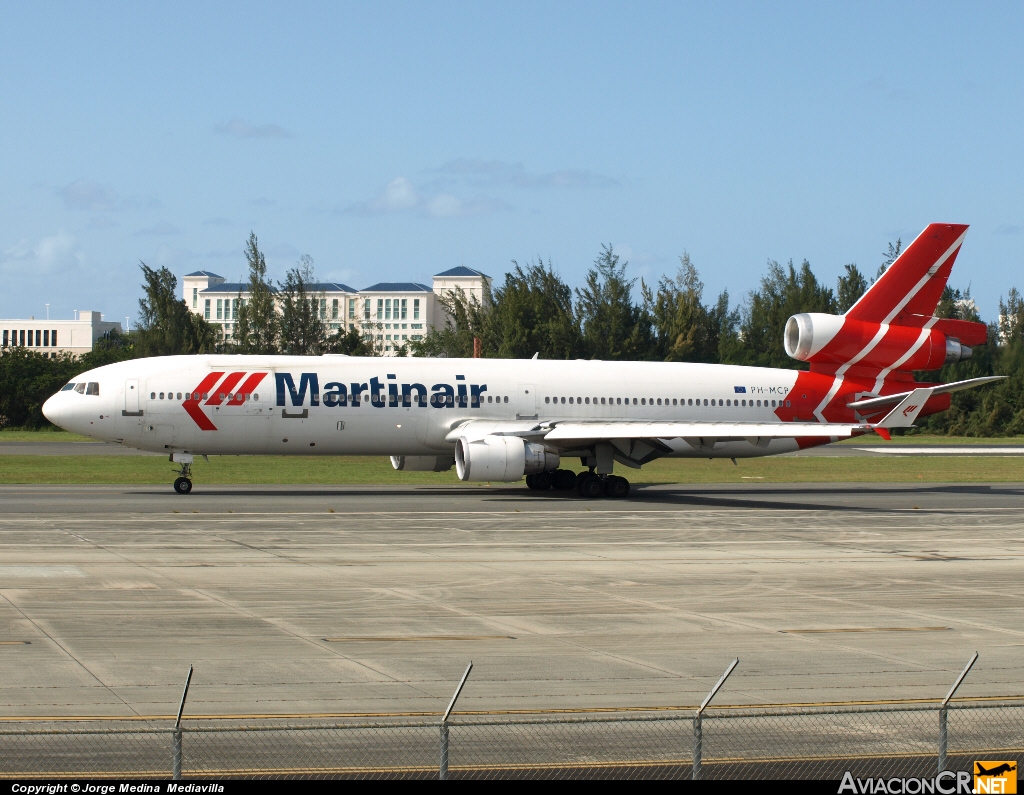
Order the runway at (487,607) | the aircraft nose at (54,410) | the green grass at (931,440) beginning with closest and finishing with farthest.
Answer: the runway at (487,607) < the aircraft nose at (54,410) < the green grass at (931,440)

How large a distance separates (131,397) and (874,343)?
27528 millimetres

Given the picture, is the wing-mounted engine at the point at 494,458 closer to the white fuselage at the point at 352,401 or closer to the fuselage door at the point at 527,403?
Result: the white fuselage at the point at 352,401

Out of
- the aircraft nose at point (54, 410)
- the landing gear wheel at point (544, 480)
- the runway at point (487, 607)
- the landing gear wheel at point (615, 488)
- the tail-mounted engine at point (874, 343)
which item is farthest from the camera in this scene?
the tail-mounted engine at point (874, 343)

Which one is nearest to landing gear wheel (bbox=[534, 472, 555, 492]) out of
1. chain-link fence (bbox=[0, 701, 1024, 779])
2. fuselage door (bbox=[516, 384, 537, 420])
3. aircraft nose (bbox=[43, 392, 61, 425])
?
fuselage door (bbox=[516, 384, 537, 420])

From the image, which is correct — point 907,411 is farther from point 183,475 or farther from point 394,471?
point 183,475

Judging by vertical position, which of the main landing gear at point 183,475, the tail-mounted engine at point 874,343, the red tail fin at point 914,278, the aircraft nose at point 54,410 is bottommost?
the main landing gear at point 183,475

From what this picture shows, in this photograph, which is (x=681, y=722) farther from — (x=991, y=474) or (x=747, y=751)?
(x=991, y=474)

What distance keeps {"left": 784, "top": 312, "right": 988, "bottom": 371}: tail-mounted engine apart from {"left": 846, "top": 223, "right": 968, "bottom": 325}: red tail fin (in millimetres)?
428

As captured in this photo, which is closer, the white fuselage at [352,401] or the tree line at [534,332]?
the white fuselage at [352,401]

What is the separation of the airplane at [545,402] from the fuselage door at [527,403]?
2.0 inches

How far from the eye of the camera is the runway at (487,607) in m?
13.7

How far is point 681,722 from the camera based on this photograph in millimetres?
11898

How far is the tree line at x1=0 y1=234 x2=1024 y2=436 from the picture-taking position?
→ 10181 cm

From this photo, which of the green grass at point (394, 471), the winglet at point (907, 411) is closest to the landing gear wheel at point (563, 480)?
the green grass at point (394, 471)
